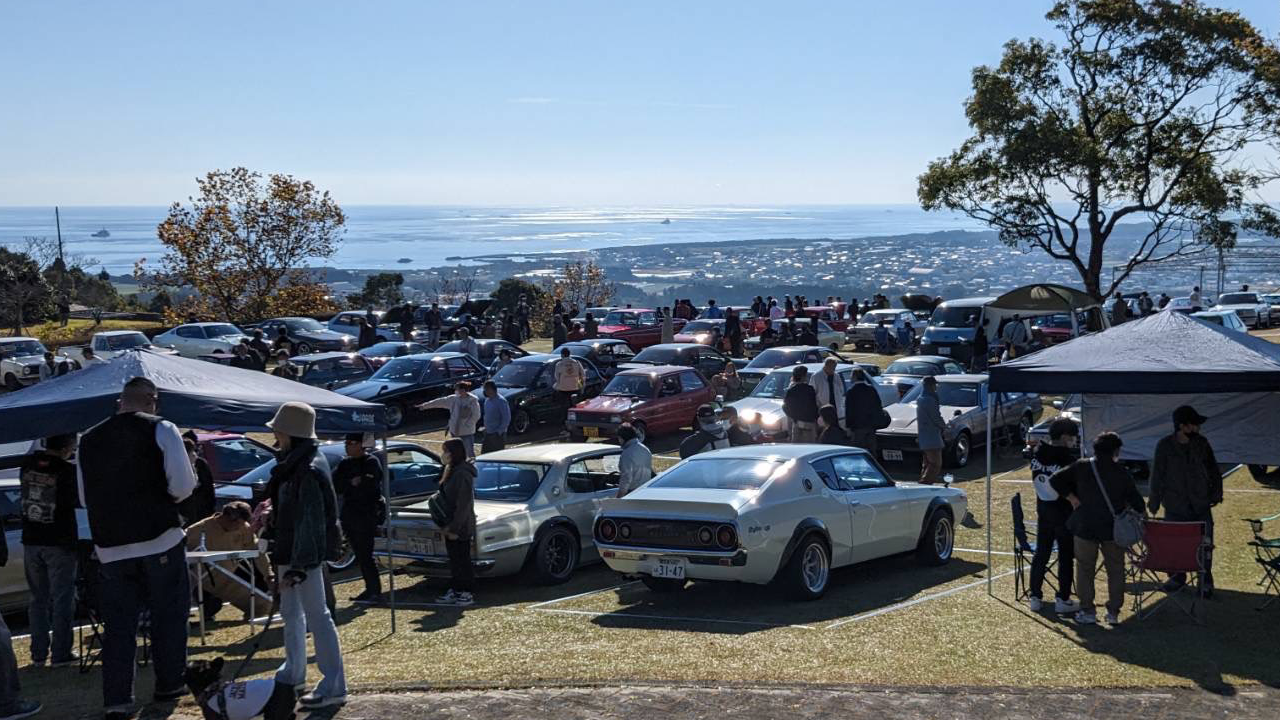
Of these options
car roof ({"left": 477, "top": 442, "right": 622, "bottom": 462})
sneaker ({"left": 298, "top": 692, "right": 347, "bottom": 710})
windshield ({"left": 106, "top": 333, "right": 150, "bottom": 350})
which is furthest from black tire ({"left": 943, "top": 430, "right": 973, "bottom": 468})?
windshield ({"left": 106, "top": 333, "right": 150, "bottom": 350})

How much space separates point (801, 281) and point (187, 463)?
18178 cm

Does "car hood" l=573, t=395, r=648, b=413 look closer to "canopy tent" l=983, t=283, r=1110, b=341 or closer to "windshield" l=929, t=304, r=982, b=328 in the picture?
"canopy tent" l=983, t=283, r=1110, b=341

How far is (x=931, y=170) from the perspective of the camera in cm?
4019

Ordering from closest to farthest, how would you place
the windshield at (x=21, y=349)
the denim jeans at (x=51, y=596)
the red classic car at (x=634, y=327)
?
the denim jeans at (x=51, y=596)
the windshield at (x=21, y=349)
the red classic car at (x=634, y=327)

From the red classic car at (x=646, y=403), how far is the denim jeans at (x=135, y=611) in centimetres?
1482

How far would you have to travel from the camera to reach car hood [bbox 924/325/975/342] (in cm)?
3522

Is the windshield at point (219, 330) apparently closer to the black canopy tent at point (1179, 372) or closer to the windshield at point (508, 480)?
the windshield at point (508, 480)

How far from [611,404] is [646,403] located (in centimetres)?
63

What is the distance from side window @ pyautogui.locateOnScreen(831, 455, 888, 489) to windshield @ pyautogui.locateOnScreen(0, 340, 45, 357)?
95.9 feet

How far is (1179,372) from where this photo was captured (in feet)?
35.1

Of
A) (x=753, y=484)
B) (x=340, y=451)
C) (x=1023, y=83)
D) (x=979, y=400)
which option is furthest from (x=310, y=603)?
(x=1023, y=83)

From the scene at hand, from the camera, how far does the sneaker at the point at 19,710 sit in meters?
7.35

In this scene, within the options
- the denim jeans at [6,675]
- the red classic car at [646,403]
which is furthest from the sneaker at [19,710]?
the red classic car at [646,403]

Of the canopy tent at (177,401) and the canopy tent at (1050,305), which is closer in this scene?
the canopy tent at (177,401)
